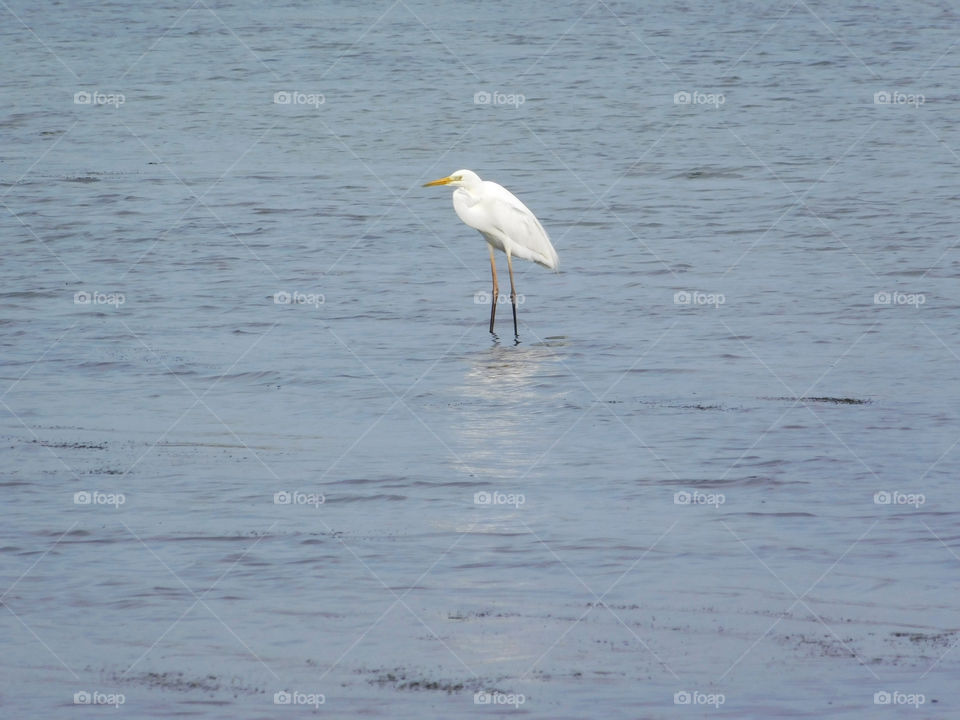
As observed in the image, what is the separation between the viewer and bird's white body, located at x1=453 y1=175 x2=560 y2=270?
576 inches

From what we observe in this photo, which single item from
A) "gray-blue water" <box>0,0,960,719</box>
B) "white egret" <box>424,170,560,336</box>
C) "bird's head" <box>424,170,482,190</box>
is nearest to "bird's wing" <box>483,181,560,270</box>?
"white egret" <box>424,170,560,336</box>

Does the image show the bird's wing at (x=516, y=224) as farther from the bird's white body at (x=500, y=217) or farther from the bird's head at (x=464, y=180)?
the bird's head at (x=464, y=180)

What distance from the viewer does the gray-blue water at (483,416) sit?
6324 millimetres

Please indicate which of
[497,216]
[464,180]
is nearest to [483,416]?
[497,216]

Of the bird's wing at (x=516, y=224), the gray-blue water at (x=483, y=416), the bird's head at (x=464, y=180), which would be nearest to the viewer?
the gray-blue water at (x=483, y=416)

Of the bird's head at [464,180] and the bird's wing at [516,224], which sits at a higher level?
the bird's head at [464,180]

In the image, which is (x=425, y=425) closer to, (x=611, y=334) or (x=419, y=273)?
(x=611, y=334)

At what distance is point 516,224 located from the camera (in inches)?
578

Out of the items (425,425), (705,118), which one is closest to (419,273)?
(425,425)

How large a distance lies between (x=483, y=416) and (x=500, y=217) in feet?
14.6

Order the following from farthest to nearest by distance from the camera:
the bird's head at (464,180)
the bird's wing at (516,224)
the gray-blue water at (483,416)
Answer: the bird's head at (464,180)
the bird's wing at (516,224)
the gray-blue water at (483,416)

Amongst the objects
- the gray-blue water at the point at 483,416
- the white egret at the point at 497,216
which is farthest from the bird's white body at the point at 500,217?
the gray-blue water at the point at 483,416

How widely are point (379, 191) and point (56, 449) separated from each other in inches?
464

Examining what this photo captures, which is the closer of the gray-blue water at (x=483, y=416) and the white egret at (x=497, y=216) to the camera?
the gray-blue water at (x=483, y=416)
